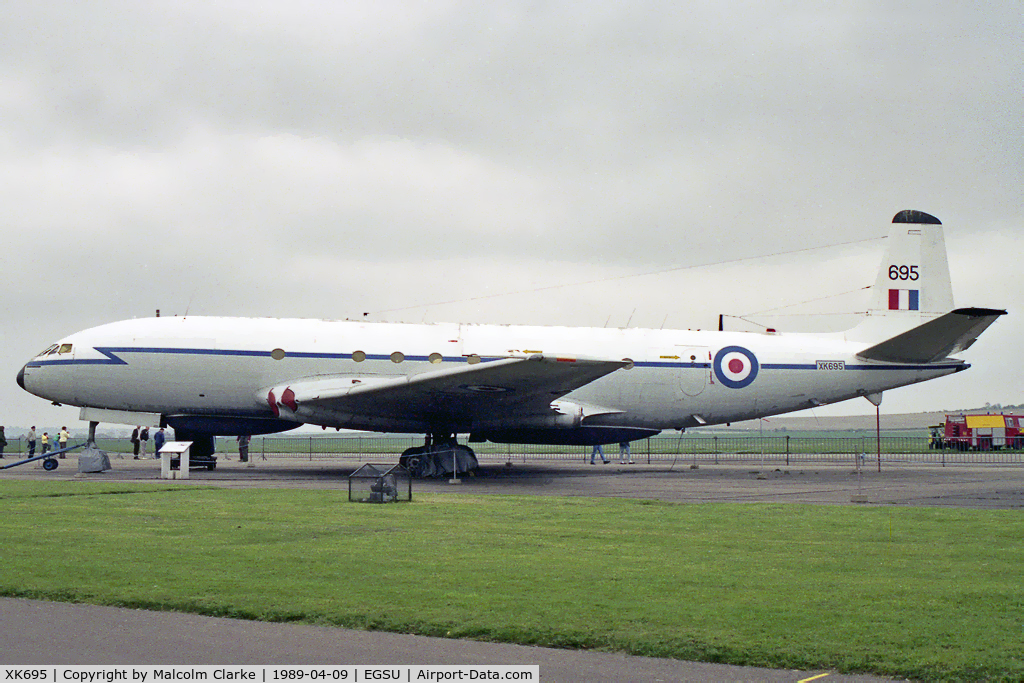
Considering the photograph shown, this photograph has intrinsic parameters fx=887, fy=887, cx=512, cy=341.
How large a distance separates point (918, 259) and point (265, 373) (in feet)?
65.5

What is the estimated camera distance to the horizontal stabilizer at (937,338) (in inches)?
922

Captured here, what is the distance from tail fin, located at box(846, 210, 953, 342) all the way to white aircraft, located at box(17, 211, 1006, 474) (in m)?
1.05

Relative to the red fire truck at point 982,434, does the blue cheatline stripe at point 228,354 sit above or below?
above

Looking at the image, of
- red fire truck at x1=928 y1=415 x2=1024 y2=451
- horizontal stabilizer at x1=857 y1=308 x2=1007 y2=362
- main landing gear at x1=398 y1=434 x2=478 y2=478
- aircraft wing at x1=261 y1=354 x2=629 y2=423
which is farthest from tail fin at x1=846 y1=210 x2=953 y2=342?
red fire truck at x1=928 y1=415 x2=1024 y2=451

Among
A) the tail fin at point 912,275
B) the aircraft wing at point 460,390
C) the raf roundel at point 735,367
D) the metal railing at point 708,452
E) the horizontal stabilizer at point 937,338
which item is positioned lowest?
the metal railing at point 708,452

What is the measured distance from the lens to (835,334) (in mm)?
27188

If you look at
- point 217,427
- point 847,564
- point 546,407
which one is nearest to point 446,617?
point 847,564

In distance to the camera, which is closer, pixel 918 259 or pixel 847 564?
pixel 847 564

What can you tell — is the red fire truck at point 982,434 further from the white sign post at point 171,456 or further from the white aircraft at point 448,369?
the white sign post at point 171,456

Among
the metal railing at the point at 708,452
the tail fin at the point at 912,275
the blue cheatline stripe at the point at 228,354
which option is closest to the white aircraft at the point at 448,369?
the blue cheatline stripe at the point at 228,354

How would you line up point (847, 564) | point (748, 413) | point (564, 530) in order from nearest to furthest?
point (847, 564) → point (564, 530) → point (748, 413)

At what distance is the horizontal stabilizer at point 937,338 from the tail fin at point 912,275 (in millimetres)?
1958

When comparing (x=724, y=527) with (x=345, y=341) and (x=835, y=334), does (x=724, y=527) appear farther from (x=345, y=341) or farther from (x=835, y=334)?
(x=835, y=334)

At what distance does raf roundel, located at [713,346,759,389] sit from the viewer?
1018 inches
